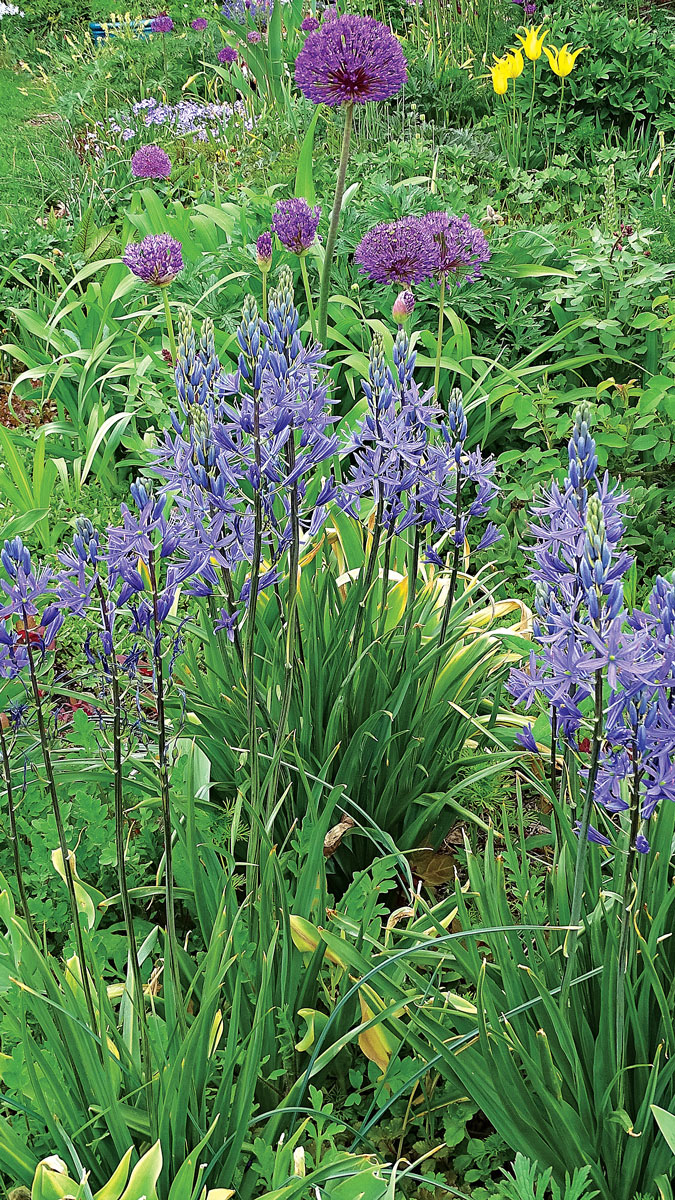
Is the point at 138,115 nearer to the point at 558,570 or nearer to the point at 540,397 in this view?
the point at 540,397

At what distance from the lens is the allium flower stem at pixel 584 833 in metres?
1.10

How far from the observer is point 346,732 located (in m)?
2.08

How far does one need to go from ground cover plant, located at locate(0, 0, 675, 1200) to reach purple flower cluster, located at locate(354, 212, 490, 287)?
0.01 meters

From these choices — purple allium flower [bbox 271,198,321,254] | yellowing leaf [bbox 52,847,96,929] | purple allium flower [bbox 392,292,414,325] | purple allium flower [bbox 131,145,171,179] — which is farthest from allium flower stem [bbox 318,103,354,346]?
purple allium flower [bbox 131,145,171,179]

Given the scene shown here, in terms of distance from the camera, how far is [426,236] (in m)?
2.69

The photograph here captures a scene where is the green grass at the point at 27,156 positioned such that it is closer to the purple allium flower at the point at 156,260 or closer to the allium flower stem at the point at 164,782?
the purple allium flower at the point at 156,260

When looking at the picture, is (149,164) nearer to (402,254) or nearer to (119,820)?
(402,254)

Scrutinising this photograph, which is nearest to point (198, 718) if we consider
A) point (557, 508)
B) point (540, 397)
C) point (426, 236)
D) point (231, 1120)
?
point (231, 1120)

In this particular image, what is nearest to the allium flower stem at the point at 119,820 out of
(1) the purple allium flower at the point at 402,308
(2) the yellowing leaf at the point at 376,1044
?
(2) the yellowing leaf at the point at 376,1044

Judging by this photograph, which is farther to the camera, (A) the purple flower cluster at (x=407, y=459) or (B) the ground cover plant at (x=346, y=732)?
(A) the purple flower cluster at (x=407, y=459)

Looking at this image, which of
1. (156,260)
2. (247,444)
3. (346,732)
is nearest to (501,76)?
(156,260)

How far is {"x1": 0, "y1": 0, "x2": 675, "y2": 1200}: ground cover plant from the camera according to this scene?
129 cm

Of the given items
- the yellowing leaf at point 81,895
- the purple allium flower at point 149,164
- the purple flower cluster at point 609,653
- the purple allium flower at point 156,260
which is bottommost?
the yellowing leaf at point 81,895

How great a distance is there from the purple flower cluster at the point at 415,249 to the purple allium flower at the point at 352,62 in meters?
0.36
